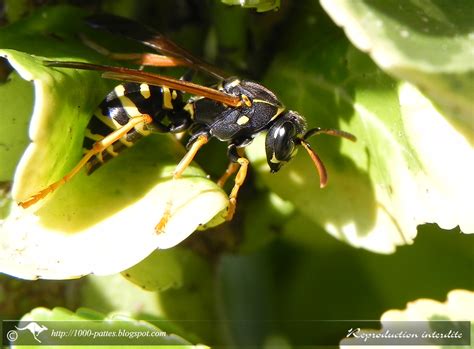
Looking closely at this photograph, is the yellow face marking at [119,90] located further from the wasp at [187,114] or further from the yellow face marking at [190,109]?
the yellow face marking at [190,109]

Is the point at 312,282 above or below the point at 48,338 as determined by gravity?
below

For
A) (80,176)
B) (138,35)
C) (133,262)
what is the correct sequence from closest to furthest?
(133,262) → (80,176) → (138,35)

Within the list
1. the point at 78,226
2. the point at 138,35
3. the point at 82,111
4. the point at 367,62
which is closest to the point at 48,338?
the point at 78,226

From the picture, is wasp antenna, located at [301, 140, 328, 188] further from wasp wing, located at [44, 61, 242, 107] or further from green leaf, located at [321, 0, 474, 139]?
green leaf, located at [321, 0, 474, 139]

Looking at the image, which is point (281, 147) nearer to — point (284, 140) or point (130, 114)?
point (284, 140)

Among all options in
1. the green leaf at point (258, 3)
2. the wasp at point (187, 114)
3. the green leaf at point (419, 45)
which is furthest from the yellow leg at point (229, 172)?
the green leaf at point (419, 45)

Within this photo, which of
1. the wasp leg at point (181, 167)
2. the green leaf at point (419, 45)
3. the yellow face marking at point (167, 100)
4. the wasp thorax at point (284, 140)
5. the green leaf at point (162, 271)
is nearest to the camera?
the green leaf at point (419, 45)

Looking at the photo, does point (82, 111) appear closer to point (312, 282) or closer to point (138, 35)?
point (138, 35)
